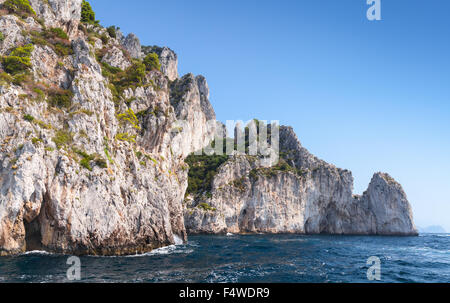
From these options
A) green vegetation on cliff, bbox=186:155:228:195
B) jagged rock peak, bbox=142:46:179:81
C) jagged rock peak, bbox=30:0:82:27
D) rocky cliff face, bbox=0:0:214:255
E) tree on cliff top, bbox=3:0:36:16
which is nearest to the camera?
rocky cliff face, bbox=0:0:214:255

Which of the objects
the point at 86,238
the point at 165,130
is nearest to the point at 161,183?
the point at 165,130

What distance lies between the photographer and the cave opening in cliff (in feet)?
86.9

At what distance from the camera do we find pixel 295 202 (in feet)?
306

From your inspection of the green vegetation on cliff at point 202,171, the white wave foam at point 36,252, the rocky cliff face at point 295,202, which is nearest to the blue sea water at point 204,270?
the white wave foam at point 36,252

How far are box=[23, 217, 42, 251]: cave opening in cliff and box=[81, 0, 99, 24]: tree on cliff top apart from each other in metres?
49.2

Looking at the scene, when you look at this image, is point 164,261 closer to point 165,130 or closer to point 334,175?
point 165,130

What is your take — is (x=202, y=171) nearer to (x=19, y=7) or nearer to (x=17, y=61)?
(x=19, y=7)

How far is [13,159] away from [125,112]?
19975 millimetres

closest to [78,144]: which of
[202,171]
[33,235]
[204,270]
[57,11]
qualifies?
[33,235]

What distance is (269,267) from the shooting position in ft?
83.4

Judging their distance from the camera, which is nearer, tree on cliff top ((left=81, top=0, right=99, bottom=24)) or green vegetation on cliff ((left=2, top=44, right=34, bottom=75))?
green vegetation on cliff ((left=2, top=44, right=34, bottom=75))

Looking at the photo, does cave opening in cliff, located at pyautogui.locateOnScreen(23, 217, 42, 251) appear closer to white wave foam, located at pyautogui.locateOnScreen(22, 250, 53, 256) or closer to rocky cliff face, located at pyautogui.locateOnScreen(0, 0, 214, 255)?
rocky cliff face, located at pyautogui.locateOnScreen(0, 0, 214, 255)

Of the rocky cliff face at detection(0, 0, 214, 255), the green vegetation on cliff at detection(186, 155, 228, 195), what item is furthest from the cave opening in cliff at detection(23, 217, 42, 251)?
the green vegetation on cliff at detection(186, 155, 228, 195)

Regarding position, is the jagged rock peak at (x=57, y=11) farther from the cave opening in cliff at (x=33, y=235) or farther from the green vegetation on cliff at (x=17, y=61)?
the cave opening in cliff at (x=33, y=235)
